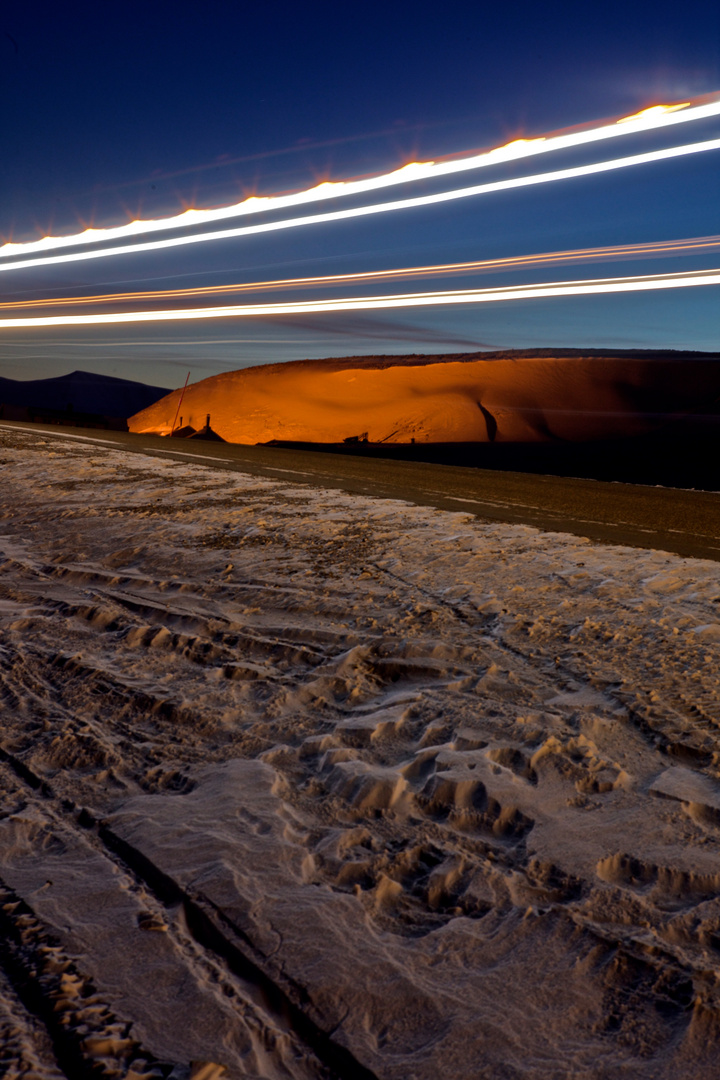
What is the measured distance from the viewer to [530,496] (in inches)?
383

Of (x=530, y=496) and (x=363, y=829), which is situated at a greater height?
→ (x=530, y=496)

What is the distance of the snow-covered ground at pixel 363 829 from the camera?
1.64m

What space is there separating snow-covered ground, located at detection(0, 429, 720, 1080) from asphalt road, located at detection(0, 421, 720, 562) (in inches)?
84.0

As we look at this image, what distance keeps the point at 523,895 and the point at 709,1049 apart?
1.86 feet

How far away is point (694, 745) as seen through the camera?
2875 millimetres

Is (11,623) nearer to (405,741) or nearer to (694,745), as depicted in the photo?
(405,741)

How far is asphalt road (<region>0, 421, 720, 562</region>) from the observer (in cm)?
695

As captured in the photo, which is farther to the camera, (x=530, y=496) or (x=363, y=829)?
(x=530, y=496)

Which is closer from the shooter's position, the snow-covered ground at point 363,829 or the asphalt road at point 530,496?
the snow-covered ground at point 363,829

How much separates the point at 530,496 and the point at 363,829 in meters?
7.85

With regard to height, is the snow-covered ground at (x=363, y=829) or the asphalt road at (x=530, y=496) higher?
the asphalt road at (x=530, y=496)

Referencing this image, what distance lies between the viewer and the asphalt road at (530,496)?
695cm

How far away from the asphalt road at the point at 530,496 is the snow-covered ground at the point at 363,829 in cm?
213

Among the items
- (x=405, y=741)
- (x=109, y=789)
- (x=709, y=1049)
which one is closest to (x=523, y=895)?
(x=709, y=1049)
